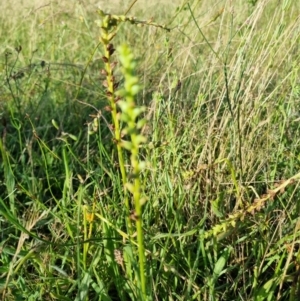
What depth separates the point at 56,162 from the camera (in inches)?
70.2

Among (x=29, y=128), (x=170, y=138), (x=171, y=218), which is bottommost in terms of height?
(x=29, y=128)

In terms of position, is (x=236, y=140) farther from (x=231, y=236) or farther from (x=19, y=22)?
(x=19, y=22)

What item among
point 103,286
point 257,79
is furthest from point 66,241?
point 257,79

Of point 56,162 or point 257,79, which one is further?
point 56,162

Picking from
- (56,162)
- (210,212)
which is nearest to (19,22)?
(56,162)

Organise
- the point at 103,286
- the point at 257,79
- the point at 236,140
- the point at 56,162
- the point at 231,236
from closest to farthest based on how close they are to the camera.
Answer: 1. the point at 103,286
2. the point at 231,236
3. the point at 236,140
4. the point at 257,79
5. the point at 56,162

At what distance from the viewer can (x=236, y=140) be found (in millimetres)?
1400

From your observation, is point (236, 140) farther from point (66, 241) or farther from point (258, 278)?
point (66, 241)

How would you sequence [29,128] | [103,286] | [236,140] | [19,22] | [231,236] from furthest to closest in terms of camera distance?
1. [19,22]
2. [29,128]
3. [236,140]
4. [231,236]
5. [103,286]

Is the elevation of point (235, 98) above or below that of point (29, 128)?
above

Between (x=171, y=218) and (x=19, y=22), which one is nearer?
(x=171, y=218)

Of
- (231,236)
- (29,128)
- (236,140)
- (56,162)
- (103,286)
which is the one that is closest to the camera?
(103,286)

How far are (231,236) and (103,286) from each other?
0.32m

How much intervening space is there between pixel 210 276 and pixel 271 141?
43 centimetres
